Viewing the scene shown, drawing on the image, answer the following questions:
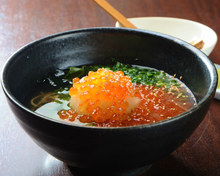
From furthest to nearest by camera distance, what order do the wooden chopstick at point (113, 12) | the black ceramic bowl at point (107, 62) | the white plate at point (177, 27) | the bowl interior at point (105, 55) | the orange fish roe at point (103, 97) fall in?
the white plate at point (177, 27) < the wooden chopstick at point (113, 12) < the bowl interior at point (105, 55) < the orange fish roe at point (103, 97) < the black ceramic bowl at point (107, 62)

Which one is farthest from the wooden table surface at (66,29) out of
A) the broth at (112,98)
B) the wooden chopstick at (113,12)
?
the wooden chopstick at (113,12)

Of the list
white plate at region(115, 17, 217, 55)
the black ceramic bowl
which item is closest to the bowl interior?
the black ceramic bowl

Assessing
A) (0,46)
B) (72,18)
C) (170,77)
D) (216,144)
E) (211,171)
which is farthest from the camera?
(72,18)

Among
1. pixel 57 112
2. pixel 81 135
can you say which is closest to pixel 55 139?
pixel 81 135

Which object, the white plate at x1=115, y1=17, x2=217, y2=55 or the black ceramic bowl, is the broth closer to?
the black ceramic bowl

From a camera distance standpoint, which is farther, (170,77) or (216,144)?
(170,77)

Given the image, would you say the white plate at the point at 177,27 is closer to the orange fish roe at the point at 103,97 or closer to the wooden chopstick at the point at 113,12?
the wooden chopstick at the point at 113,12

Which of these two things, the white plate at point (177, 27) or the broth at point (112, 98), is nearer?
the broth at point (112, 98)

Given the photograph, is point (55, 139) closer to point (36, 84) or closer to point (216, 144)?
point (36, 84)
